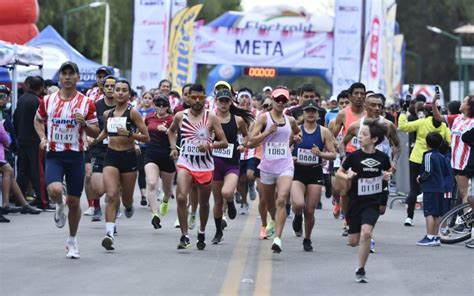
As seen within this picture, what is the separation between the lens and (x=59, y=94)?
555 inches

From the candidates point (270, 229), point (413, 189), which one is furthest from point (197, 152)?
point (413, 189)

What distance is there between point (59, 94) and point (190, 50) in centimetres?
2715

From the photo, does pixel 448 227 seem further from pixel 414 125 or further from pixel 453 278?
pixel 453 278

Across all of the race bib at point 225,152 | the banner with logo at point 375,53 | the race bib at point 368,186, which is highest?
the banner with logo at point 375,53

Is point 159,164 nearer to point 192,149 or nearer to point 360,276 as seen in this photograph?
point 192,149

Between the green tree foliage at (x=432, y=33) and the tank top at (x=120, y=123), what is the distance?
74.6 m

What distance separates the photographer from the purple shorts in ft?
51.9

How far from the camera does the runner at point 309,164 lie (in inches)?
604

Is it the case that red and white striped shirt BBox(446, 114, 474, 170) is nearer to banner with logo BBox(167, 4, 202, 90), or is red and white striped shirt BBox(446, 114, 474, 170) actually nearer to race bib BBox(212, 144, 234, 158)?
race bib BBox(212, 144, 234, 158)

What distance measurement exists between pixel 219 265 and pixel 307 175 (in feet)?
8.29

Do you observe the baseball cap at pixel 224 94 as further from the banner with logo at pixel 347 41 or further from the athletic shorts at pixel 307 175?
the banner with logo at pixel 347 41

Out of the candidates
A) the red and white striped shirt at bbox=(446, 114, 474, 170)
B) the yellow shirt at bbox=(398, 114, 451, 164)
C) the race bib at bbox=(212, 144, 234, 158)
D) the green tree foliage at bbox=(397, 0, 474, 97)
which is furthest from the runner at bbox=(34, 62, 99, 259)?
the green tree foliage at bbox=(397, 0, 474, 97)

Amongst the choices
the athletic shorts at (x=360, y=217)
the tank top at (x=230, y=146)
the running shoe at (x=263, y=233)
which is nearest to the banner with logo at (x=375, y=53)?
the running shoe at (x=263, y=233)

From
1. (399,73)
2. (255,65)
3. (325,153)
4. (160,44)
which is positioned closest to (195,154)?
(325,153)
